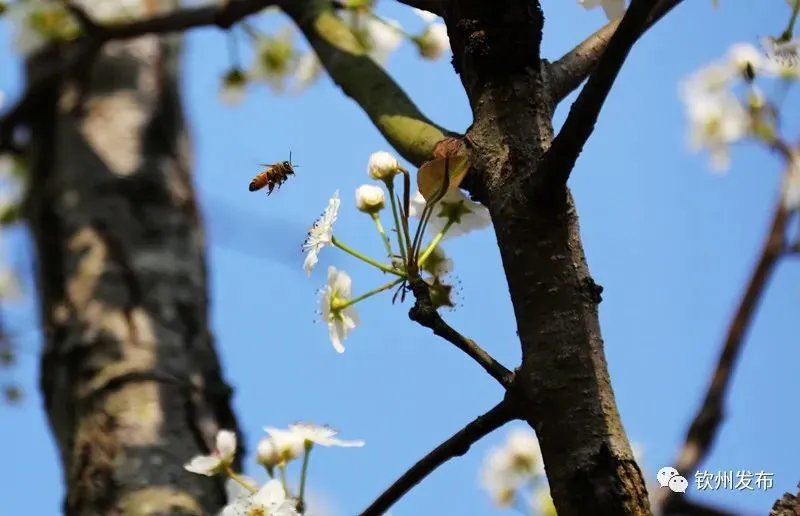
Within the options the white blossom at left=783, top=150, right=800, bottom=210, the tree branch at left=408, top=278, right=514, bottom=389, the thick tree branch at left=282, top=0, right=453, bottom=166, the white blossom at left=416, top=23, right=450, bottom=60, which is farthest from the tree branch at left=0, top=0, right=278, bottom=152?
the white blossom at left=783, top=150, right=800, bottom=210

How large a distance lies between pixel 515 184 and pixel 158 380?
0.82m

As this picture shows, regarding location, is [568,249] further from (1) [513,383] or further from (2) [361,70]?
(2) [361,70]

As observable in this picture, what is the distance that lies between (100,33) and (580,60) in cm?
113

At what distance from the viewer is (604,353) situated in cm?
55

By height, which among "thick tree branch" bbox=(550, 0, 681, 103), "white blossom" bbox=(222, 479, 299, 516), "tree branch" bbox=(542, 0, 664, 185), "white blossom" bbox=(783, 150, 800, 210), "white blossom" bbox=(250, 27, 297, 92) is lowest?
"white blossom" bbox=(222, 479, 299, 516)

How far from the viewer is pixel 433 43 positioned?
1396mm

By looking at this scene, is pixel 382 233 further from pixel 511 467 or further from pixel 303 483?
pixel 511 467

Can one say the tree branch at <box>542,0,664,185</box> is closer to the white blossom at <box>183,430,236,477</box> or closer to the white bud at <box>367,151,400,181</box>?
the white bud at <box>367,151,400,181</box>

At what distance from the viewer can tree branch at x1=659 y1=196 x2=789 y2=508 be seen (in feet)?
3.55

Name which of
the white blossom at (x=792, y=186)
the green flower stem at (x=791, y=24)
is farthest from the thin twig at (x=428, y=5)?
the white blossom at (x=792, y=186)

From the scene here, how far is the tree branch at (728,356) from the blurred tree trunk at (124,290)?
562mm

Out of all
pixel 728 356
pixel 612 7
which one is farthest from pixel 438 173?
pixel 728 356

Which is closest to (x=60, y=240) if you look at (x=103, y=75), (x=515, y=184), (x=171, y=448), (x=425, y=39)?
(x=103, y=75)

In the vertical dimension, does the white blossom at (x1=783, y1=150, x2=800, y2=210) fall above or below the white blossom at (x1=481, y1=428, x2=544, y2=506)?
above
